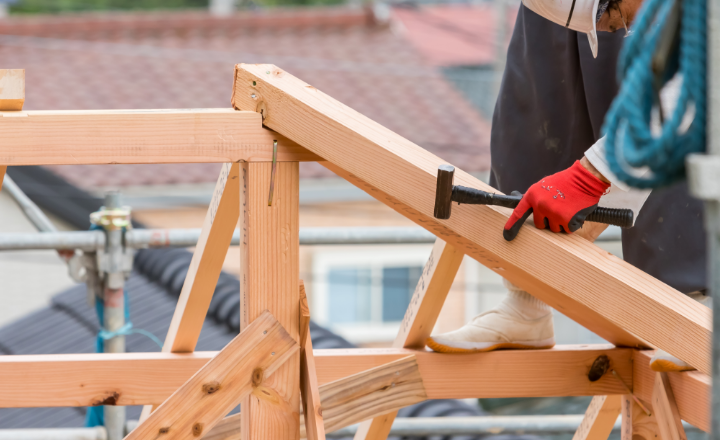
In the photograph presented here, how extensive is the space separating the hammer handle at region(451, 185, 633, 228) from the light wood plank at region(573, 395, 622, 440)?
0.77 m

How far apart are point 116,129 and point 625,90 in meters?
0.88

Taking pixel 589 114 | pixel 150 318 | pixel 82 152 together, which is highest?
pixel 150 318

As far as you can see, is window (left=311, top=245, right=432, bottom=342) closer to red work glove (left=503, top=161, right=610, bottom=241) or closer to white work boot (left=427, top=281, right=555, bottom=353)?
white work boot (left=427, top=281, right=555, bottom=353)

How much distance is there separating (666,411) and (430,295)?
58 centimetres

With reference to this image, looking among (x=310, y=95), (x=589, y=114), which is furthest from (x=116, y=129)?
(x=589, y=114)

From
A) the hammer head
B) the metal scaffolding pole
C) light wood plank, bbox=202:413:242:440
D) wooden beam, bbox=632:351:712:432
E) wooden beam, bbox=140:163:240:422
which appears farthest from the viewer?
the metal scaffolding pole

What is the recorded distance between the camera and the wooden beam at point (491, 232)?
4.05 ft

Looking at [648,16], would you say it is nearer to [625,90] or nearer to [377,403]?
[625,90]

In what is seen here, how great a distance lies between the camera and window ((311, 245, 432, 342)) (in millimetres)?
10219

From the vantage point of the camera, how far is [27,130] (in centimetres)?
Answer: 123

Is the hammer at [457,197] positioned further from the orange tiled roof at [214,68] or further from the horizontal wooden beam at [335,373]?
the orange tiled roof at [214,68]

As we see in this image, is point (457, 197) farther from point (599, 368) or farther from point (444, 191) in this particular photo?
point (599, 368)

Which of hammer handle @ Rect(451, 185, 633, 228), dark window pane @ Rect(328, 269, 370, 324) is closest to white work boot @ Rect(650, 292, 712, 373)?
hammer handle @ Rect(451, 185, 633, 228)

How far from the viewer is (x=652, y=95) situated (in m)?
0.67
